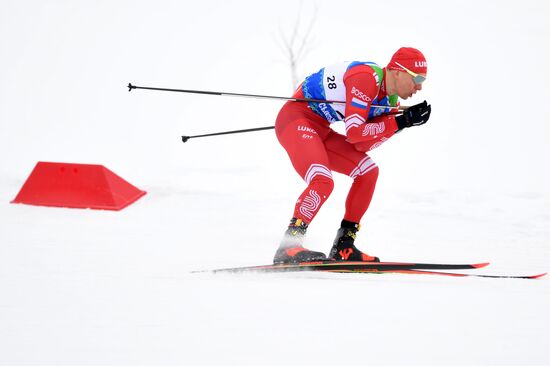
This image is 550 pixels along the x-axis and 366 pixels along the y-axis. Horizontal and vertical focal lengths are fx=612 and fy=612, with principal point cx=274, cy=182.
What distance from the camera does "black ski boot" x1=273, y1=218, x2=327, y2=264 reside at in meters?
4.15

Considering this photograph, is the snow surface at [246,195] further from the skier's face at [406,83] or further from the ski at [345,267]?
the skier's face at [406,83]

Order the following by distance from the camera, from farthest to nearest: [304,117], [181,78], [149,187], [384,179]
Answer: [181,78] → [384,179] → [149,187] → [304,117]

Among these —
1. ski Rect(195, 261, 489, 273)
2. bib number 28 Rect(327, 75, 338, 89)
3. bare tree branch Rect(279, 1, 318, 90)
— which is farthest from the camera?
bare tree branch Rect(279, 1, 318, 90)

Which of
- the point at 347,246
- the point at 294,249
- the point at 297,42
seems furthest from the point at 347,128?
the point at 297,42

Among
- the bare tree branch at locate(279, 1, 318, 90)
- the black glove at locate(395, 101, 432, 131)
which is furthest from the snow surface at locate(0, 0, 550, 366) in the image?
the black glove at locate(395, 101, 432, 131)

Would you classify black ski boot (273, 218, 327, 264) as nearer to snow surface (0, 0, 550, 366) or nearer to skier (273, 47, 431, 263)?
skier (273, 47, 431, 263)

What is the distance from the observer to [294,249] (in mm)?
4203

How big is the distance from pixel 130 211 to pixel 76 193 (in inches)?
28.4

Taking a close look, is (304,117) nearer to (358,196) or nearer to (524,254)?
(358,196)

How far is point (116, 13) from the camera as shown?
20875 mm

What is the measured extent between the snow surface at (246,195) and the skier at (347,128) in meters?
0.45

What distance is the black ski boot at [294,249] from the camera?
415 cm

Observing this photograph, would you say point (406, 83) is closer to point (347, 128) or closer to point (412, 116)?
point (412, 116)

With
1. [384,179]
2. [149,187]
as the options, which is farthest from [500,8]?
[149,187]
